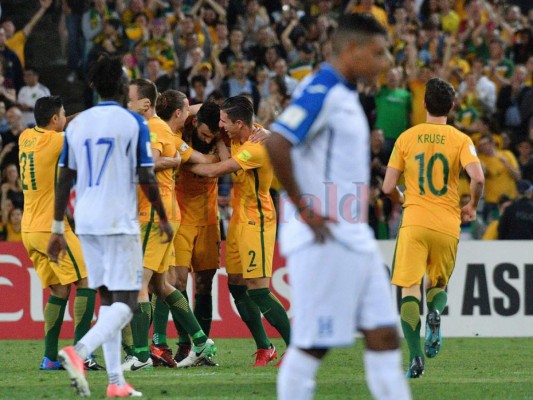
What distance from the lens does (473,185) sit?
9656 mm

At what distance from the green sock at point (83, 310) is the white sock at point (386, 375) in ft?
16.4

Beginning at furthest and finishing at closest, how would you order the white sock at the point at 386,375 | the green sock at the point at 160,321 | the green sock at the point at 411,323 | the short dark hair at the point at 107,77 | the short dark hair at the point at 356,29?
the green sock at the point at 160,321 → the green sock at the point at 411,323 → the short dark hair at the point at 107,77 → the short dark hair at the point at 356,29 → the white sock at the point at 386,375

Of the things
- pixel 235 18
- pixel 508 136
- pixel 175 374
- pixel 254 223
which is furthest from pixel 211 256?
pixel 235 18

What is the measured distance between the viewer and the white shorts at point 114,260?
789 centimetres

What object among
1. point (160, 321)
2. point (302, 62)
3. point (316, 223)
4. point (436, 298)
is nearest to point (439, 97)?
point (436, 298)

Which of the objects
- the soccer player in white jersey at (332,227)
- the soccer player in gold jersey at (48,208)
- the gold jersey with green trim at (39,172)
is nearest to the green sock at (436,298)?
the soccer player in gold jersey at (48,208)

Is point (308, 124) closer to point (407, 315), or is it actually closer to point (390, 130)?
point (407, 315)

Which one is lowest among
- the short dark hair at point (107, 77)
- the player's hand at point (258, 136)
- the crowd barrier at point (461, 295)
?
the crowd barrier at point (461, 295)

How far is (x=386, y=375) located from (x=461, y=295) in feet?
30.7

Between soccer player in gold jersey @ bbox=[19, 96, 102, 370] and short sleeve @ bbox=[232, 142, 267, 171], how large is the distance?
1648mm

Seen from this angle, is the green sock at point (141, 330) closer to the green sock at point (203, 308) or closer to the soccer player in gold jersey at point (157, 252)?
the soccer player in gold jersey at point (157, 252)

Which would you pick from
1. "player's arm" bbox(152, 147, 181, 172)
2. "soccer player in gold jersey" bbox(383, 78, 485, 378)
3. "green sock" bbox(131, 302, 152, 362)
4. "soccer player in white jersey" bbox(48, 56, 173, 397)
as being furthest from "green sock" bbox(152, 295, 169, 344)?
"soccer player in white jersey" bbox(48, 56, 173, 397)

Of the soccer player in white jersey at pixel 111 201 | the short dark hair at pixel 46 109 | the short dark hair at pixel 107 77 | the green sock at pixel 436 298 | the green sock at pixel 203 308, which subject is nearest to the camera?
Answer: the soccer player in white jersey at pixel 111 201

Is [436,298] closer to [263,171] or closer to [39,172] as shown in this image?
[263,171]
